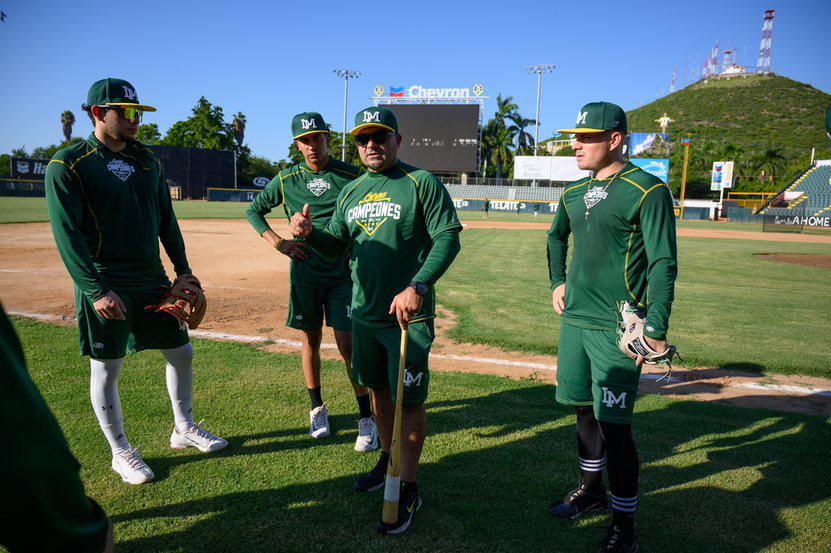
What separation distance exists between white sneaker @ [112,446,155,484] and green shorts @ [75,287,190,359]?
0.68 m

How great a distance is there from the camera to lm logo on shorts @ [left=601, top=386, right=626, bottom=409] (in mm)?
3010

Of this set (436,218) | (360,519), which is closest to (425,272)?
(436,218)

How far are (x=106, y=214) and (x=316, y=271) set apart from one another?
1.61 metres

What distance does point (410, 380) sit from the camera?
315 centimetres

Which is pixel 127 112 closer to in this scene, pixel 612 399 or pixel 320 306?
pixel 320 306

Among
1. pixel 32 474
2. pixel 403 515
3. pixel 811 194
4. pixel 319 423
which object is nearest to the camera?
pixel 32 474

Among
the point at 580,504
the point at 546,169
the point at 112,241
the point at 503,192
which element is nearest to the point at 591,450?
the point at 580,504

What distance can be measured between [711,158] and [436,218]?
264 ft

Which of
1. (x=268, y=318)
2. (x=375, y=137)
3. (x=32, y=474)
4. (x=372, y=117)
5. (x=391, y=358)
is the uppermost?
(x=372, y=117)

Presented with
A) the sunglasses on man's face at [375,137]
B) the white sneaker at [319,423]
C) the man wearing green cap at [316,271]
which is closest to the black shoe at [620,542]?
the man wearing green cap at [316,271]

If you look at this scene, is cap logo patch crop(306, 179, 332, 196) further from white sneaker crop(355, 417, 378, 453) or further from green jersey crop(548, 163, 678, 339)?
green jersey crop(548, 163, 678, 339)

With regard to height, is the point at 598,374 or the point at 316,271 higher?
the point at 316,271

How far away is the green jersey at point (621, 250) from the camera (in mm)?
2863

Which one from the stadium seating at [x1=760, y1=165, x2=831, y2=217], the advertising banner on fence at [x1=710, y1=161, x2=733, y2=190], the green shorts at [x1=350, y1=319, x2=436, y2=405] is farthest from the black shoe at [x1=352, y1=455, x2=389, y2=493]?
the advertising banner on fence at [x1=710, y1=161, x2=733, y2=190]
